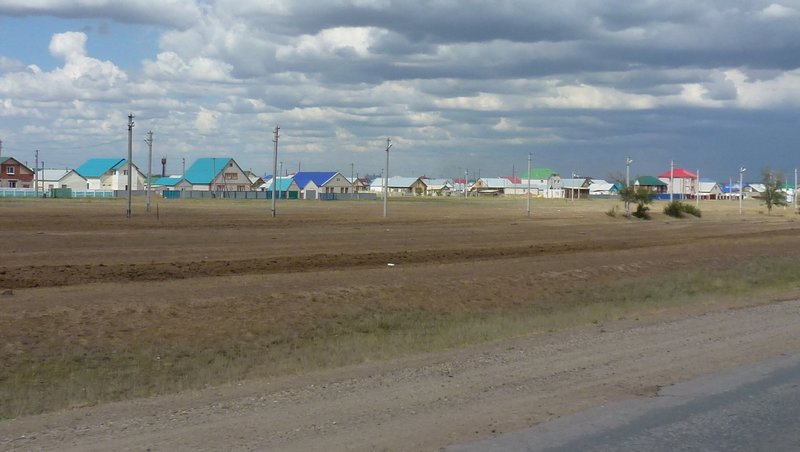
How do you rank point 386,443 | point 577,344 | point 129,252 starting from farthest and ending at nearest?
point 129,252 < point 577,344 < point 386,443

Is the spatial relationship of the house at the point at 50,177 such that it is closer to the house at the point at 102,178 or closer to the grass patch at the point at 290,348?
the house at the point at 102,178

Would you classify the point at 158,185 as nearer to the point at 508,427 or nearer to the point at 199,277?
the point at 199,277

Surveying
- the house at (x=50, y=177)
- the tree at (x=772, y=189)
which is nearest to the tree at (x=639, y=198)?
the tree at (x=772, y=189)

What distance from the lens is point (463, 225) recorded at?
215ft

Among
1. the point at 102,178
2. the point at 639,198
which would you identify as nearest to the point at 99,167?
the point at 102,178

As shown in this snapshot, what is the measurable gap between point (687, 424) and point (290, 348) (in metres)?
10.4

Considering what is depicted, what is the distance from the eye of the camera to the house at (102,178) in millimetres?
166125

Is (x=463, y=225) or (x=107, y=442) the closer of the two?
(x=107, y=442)

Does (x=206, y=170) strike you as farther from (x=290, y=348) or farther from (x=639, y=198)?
(x=290, y=348)

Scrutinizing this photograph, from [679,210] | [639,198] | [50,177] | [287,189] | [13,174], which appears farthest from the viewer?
[50,177]

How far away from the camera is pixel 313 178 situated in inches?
7279

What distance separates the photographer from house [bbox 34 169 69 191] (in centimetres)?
16634

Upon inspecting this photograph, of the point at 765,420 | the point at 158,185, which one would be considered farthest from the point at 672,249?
the point at 158,185

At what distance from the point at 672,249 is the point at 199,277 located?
90.4 ft
